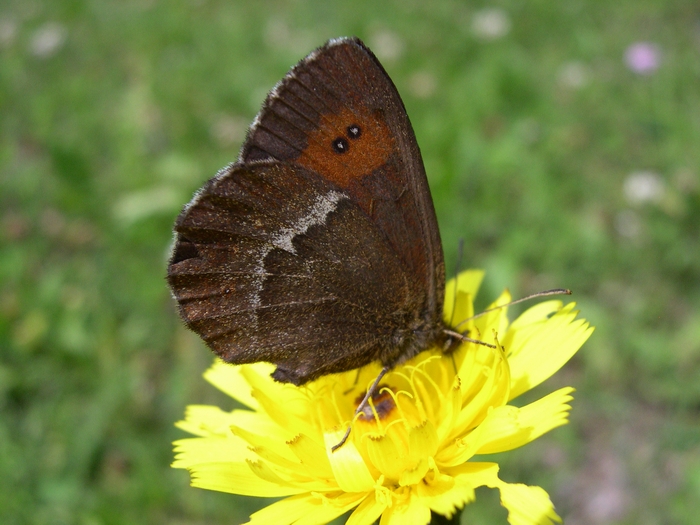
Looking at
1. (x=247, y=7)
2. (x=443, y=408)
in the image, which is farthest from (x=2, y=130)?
(x=443, y=408)

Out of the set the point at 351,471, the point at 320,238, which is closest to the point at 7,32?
the point at 320,238

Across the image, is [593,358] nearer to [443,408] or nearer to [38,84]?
[443,408]

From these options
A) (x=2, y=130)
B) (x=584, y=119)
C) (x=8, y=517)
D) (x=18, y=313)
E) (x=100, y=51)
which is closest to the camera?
(x=8, y=517)

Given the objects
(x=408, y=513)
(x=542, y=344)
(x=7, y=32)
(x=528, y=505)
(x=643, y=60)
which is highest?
(x=7, y=32)

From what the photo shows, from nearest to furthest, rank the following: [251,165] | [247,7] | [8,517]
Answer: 1. [251,165]
2. [8,517]
3. [247,7]

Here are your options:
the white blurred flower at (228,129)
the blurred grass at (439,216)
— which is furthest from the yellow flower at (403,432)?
the white blurred flower at (228,129)

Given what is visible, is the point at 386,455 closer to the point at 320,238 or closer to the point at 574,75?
the point at 320,238

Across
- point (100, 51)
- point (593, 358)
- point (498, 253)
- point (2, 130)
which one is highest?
point (100, 51)
